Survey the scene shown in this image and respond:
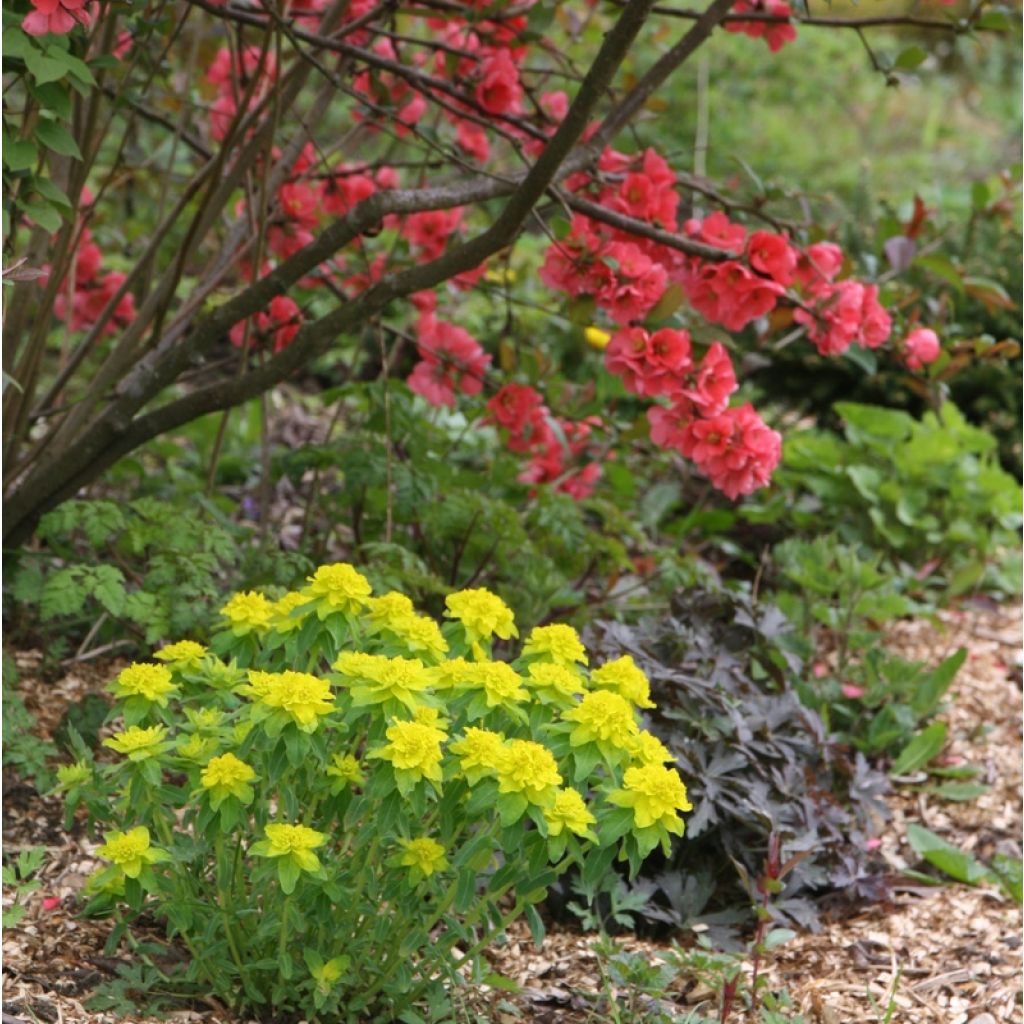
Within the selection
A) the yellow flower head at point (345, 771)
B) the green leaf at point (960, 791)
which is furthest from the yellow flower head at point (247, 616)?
the green leaf at point (960, 791)

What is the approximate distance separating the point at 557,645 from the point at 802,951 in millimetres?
876

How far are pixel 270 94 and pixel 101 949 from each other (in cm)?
163

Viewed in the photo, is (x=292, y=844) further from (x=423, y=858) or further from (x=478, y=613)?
(x=478, y=613)

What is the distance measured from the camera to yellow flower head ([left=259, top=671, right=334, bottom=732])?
1578 millimetres

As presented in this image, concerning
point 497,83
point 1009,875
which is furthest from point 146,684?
point 1009,875

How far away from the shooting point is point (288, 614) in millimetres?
1825

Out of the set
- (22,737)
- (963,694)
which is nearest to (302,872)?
(22,737)

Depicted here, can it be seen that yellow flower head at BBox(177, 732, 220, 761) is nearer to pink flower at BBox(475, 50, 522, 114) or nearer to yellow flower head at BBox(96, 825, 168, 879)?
yellow flower head at BBox(96, 825, 168, 879)

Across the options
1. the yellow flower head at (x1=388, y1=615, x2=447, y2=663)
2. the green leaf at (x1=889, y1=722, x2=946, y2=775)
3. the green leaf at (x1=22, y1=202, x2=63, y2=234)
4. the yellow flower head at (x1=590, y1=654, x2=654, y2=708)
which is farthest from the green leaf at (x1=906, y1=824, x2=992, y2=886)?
the green leaf at (x1=22, y1=202, x2=63, y2=234)

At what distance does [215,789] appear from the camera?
1653 millimetres

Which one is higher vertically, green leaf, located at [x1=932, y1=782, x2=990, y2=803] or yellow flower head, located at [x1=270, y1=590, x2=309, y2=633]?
yellow flower head, located at [x1=270, y1=590, x2=309, y2=633]

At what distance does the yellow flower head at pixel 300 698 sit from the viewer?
1578mm

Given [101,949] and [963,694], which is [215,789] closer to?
[101,949]

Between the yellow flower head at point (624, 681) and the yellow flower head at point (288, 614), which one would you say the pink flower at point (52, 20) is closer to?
the yellow flower head at point (288, 614)
